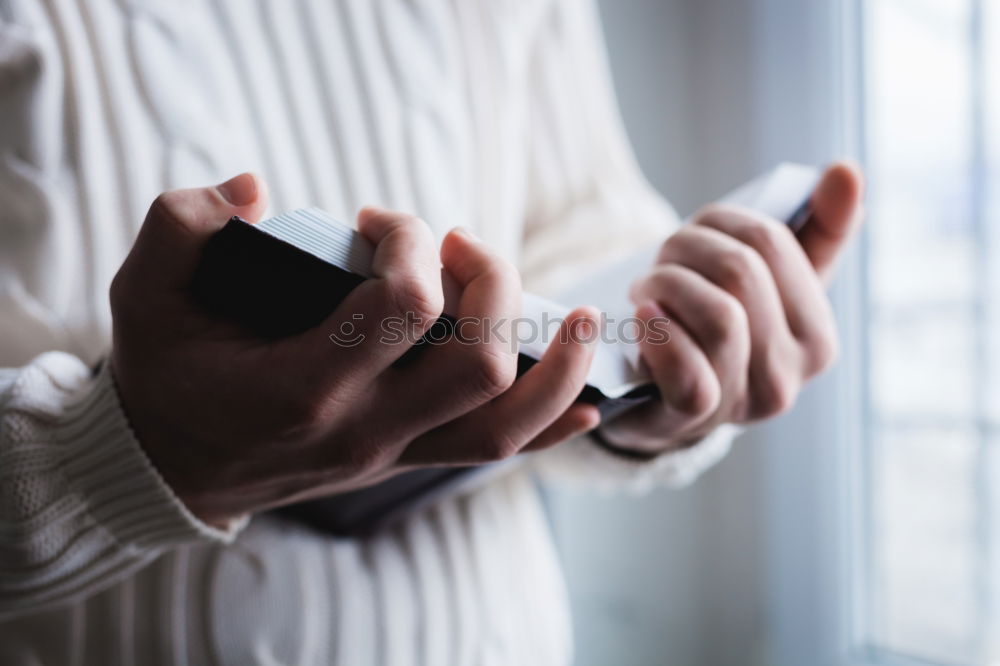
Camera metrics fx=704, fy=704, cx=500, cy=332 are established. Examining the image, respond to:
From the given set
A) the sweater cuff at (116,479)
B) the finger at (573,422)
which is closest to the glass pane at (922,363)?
the finger at (573,422)

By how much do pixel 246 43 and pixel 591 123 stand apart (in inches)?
10.2

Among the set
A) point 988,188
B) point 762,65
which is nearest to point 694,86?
point 762,65

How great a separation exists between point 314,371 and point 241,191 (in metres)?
0.05

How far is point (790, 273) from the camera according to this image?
0.97 ft

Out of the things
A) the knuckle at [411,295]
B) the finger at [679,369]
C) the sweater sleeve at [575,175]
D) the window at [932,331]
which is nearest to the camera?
the knuckle at [411,295]

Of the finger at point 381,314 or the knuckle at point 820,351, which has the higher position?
the finger at point 381,314

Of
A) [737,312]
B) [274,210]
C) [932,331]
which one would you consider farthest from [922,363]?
[274,210]

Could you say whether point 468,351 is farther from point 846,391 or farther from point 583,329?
point 846,391

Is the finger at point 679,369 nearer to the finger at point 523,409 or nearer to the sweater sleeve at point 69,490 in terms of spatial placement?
the finger at point 523,409

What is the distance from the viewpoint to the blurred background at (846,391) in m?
0.64

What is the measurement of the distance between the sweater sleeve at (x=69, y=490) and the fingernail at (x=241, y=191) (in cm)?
8

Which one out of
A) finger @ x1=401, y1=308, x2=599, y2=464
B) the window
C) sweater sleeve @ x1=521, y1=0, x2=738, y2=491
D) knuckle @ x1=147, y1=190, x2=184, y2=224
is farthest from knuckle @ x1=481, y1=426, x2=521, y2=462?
the window

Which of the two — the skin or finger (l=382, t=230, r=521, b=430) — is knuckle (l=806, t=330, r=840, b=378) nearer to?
the skin

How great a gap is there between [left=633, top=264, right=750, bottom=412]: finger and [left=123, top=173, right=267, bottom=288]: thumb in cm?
16
